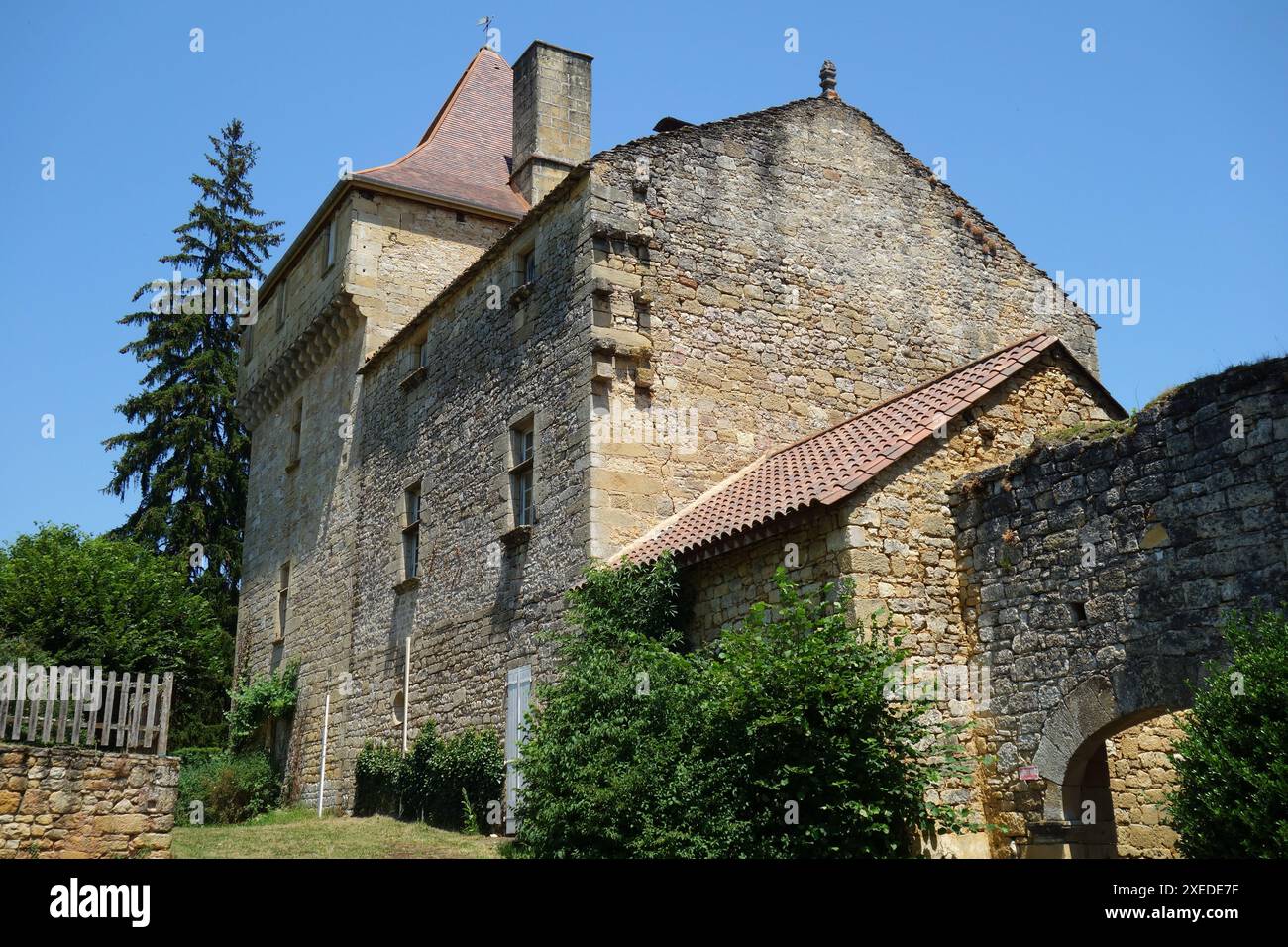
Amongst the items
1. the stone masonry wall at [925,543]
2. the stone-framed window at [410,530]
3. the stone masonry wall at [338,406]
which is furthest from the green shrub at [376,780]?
the stone masonry wall at [925,543]

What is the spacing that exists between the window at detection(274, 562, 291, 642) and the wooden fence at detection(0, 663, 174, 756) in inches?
429

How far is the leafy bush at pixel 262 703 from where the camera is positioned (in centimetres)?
2052

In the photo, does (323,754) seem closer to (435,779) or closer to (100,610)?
(435,779)

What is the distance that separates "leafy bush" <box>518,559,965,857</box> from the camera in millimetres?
8352

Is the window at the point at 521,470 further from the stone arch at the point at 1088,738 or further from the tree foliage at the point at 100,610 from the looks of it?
the tree foliage at the point at 100,610

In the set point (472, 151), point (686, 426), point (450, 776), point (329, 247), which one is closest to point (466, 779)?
point (450, 776)

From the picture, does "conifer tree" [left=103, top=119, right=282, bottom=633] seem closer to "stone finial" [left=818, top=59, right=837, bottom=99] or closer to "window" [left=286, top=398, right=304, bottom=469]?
"window" [left=286, top=398, right=304, bottom=469]

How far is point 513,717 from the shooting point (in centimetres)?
1296

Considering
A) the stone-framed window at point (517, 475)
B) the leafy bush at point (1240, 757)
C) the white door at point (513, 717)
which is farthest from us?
the stone-framed window at point (517, 475)

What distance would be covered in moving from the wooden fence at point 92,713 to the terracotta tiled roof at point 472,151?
36.4 feet

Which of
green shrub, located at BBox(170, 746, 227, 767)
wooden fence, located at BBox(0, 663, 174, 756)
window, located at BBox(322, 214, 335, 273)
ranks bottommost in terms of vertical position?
green shrub, located at BBox(170, 746, 227, 767)

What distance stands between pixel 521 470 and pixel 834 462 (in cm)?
480

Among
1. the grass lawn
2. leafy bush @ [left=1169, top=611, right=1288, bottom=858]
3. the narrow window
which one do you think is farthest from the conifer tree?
leafy bush @ [left=1169, top=611, right=1288, bottom=858]
